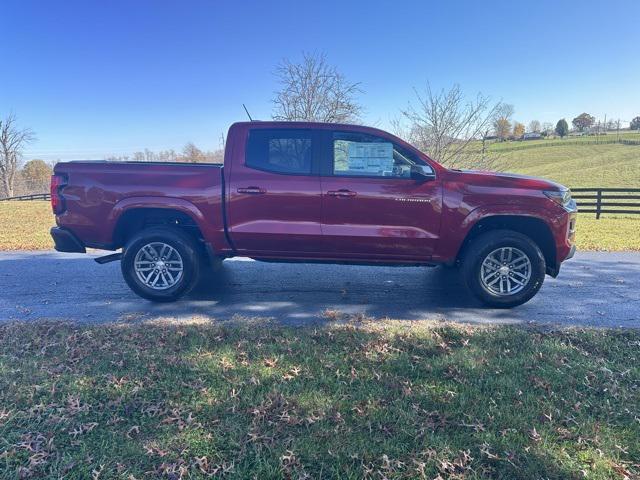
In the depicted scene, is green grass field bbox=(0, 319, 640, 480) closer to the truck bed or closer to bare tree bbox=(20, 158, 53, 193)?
the truck bed

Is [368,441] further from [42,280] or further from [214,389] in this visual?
[42,280]

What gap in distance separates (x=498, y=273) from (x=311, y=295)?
2237 mm

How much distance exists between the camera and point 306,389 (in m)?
2.93

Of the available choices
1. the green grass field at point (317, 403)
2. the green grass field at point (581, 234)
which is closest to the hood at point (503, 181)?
the green grass field at point (317, 403)

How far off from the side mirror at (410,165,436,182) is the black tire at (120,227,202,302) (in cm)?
271

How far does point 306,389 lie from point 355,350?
2.37 ft

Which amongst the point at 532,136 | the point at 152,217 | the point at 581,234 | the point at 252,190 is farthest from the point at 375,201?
the point at 532,136

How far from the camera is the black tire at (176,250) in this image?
15.6 ft

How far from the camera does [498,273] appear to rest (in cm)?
469

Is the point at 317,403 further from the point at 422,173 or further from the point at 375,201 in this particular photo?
the point at 422,173

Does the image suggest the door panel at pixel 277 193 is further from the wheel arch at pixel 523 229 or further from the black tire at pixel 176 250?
the wheel arch at pixel 523 229

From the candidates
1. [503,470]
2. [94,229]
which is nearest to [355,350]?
[503,470]

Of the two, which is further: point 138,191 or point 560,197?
point 138,191

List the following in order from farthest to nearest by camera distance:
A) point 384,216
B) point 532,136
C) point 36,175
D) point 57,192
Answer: point 532,136
point 36,175
point 57,192
point 384,216
